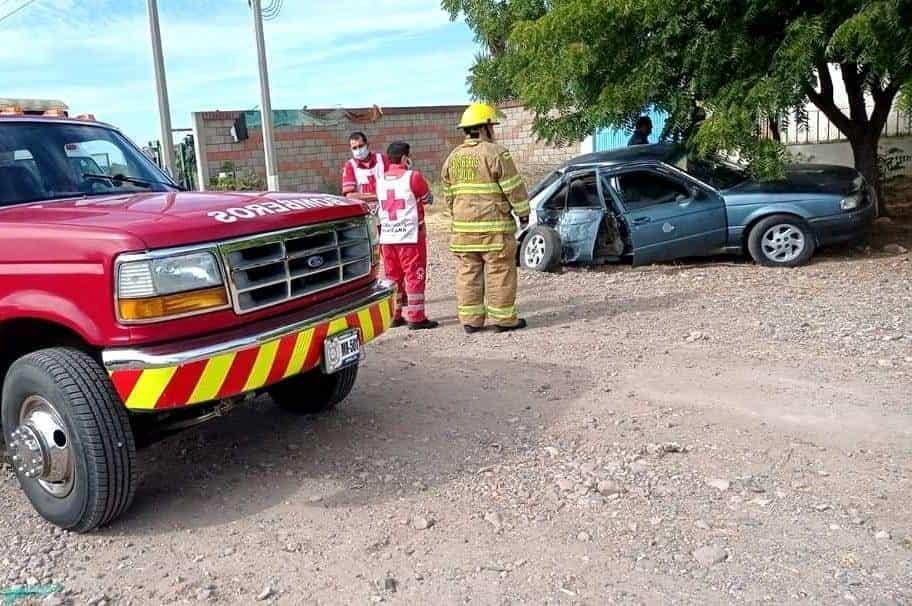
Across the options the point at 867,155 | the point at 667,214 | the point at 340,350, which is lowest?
the point at 340,350

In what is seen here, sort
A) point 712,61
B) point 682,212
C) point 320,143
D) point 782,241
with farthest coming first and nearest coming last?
point 320,143 → point 682,212 → point 782,241 → point 712,61

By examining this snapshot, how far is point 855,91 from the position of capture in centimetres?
1021

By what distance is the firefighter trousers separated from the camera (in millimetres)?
6883

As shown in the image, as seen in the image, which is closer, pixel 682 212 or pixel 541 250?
pixel 682 212

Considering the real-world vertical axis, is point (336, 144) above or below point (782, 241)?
above

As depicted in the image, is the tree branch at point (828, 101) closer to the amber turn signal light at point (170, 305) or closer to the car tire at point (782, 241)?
the car tire at point (782, 241)

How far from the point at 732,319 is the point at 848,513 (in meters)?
3.50

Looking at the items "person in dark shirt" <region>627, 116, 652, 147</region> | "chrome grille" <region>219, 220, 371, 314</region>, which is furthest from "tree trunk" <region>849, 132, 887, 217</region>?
"chrome grille" <region>219, 220, 371, 314</region>

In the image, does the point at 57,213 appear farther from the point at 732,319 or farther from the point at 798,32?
the point at 798,32

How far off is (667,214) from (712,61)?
1682 mm

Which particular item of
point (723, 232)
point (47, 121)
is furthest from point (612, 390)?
point (723, 232)

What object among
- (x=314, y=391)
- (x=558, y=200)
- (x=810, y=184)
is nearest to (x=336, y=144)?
(x=558, y=200)

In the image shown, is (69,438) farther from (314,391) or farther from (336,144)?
(336,144)

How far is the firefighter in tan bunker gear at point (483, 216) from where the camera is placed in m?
6.71
